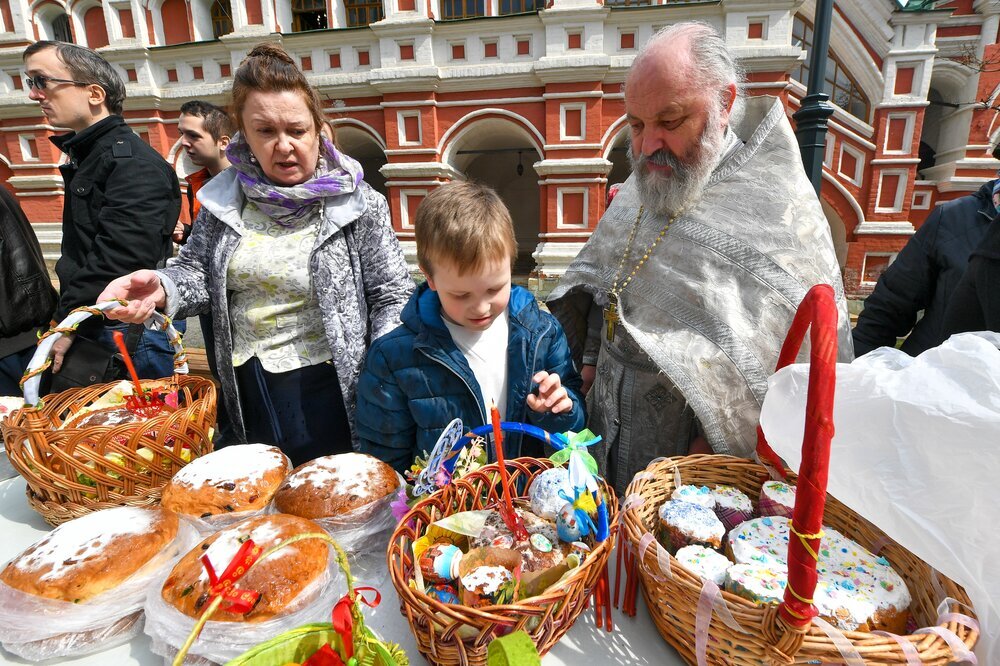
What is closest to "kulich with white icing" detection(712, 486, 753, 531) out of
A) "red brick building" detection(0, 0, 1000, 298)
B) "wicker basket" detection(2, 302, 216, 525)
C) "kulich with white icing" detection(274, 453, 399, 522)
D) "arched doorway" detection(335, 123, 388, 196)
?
"kulich with white icing" detection(274, 453, 399, 522)

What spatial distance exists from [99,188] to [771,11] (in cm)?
1062

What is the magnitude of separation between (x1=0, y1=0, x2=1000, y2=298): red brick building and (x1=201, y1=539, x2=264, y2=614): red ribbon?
30.9 ft

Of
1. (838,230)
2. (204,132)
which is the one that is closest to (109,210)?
(204,132)

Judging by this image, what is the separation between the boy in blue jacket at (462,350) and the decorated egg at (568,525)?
0.36 m

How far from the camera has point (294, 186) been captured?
179 cm

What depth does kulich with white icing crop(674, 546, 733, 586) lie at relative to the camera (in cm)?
102

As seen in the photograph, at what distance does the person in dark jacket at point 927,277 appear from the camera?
1.98 meters

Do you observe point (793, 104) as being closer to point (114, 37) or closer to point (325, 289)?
point (325, 289)

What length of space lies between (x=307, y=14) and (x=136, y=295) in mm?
12402

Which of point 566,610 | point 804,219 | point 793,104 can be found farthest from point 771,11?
point 566,610

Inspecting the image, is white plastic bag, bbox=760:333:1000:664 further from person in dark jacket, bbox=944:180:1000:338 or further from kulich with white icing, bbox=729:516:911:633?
person in dark jacket, bbox=944:180:1000:338

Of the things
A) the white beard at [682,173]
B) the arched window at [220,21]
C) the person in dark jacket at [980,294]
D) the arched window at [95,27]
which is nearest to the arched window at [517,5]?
the arched window at [220,21]

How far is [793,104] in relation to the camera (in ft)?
31.3

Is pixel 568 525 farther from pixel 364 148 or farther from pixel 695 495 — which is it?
pixel 364 148
